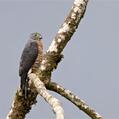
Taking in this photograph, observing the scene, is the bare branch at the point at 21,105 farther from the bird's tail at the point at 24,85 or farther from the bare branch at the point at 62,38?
the bare branch at the point at 62,38

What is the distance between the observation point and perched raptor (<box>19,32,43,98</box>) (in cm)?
822

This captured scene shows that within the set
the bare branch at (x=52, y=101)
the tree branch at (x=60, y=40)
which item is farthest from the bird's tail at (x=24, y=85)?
the bare branch at (x=52, y=101)

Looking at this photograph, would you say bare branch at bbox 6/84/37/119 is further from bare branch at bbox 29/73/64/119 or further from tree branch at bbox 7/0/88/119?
bare branch at bbox 29/73/64/119

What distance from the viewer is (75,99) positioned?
7.11 metres

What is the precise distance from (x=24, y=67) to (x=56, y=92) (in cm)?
138

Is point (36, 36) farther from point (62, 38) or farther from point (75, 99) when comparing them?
point (75, 99)

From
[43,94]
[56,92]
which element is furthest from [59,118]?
[56,92]

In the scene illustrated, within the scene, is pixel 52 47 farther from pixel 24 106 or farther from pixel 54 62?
pixel 24 106

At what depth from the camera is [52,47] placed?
757cm

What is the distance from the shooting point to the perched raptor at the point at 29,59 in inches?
324

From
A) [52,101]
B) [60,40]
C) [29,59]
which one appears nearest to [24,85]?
[29,59]

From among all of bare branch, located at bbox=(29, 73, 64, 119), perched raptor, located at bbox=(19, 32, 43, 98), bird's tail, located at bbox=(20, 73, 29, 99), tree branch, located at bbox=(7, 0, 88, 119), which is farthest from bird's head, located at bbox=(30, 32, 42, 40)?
bare branch, located at bbox=(29, 73, 64, 119)

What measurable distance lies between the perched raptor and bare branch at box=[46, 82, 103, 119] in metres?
0.75

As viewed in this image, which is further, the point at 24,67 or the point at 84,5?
the point at 24,67
